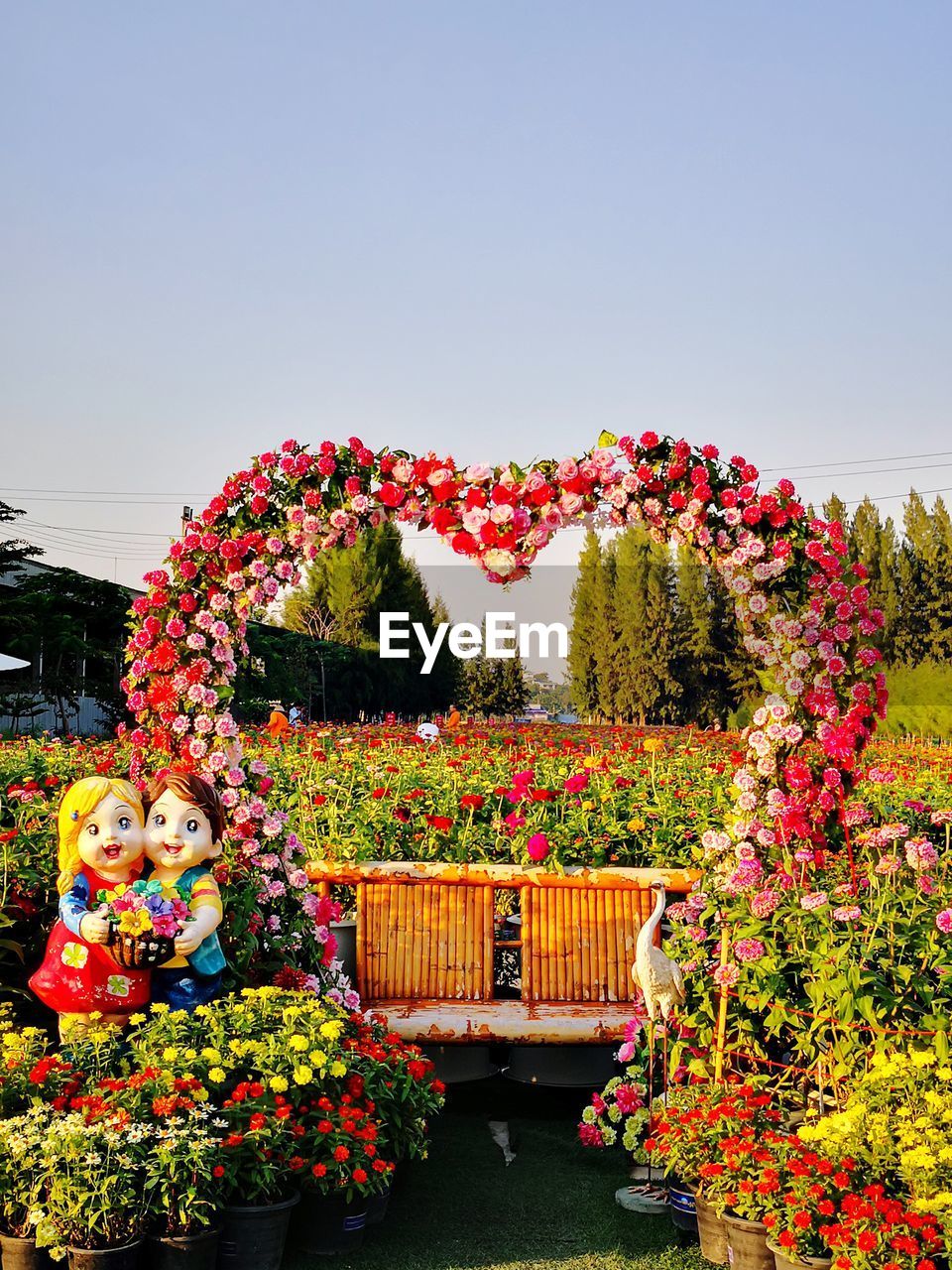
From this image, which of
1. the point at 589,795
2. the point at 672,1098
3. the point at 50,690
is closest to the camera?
the point at 672,1098

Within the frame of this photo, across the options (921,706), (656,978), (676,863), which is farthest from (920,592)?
(656,978)

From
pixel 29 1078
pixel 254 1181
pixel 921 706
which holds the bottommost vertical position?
pixel 254 1181

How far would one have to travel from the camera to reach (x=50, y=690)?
21047 mm

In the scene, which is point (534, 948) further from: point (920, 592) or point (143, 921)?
point (920, 592)

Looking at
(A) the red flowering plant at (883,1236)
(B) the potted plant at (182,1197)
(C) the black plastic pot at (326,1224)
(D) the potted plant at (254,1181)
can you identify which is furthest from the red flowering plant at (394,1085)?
(A) the red flowering plant at (883,1236)

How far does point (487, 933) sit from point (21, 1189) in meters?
2.34

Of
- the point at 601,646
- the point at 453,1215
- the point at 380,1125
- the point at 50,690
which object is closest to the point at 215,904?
the point at 380,1125

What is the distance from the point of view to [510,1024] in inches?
196

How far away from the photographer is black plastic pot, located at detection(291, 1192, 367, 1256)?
3.73m

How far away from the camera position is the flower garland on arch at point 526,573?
4.72 meters

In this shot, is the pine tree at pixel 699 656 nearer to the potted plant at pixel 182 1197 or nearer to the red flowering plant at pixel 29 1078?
the red flowering plant at pixel 29 1078

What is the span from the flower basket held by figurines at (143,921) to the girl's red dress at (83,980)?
0.06m

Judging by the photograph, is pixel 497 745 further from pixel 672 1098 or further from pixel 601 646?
pixel 601 646

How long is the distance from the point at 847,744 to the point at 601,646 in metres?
36.0
